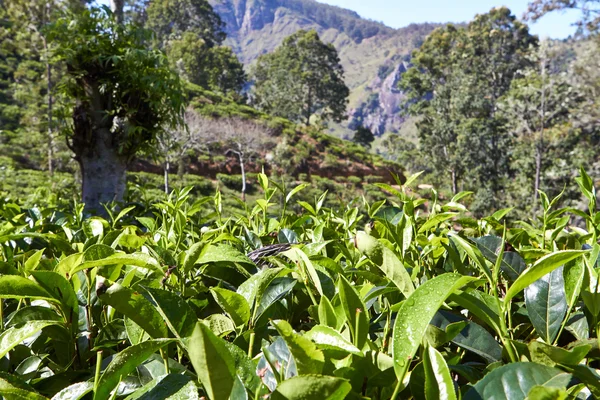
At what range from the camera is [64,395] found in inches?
13.3

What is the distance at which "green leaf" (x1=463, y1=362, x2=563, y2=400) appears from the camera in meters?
0.29

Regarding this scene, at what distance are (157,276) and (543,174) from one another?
16469mm

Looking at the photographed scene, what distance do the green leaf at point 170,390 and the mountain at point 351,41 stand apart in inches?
3095

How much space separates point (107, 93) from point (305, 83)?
29951 millimetres

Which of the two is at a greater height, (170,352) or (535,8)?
(535,8)

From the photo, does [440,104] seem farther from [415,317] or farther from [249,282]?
[415,317]

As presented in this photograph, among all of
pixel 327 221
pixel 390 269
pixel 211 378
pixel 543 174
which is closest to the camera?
pixel 211 378

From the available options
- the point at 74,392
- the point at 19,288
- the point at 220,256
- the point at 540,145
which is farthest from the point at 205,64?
the point at 74,392

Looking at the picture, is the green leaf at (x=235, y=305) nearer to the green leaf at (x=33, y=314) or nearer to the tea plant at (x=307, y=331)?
the tea plant at (x=307, y=331)

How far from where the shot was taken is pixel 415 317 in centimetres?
31

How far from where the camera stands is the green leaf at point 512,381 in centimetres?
29

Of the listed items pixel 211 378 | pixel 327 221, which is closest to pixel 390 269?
pixel 211 378

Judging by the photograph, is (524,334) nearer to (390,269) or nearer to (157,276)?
(390,269)

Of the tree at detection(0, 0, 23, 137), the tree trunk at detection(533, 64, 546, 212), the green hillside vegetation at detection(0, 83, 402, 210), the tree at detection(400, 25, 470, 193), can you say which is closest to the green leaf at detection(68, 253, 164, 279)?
the tree trunk at detection(533, 64, 546, 212)
